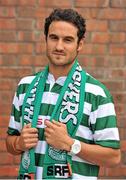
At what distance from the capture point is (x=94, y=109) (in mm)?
2332

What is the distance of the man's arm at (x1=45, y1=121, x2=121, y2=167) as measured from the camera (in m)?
2.26

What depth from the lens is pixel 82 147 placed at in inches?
89.7

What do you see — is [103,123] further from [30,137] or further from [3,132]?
[3,132]

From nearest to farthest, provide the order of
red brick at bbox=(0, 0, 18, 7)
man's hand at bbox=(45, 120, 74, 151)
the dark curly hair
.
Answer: man's hand at bbox=(45, 120, 74, 151) < the dark curly hair < red brick at bbox=(0, 0, 18, 7)

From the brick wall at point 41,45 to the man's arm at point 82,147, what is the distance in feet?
6.38

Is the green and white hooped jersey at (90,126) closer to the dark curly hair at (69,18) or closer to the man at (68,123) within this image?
the man at (68,123)

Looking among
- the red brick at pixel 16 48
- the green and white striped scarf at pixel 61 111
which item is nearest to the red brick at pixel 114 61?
the red brick at pixel 16 48

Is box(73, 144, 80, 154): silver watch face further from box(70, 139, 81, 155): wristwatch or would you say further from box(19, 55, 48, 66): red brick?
box(19, 55, 48, 66): red brick

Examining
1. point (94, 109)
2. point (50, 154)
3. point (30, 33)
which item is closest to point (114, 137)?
point (94, 109)

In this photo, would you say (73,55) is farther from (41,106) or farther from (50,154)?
(50,154)

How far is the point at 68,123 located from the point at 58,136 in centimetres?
10

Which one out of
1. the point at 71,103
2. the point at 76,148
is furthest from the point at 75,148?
the point at 71,103

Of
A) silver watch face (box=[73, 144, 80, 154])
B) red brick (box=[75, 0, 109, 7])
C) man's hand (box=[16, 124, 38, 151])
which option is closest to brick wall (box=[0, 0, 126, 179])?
red brick (box=[75, 0, 109, 7])

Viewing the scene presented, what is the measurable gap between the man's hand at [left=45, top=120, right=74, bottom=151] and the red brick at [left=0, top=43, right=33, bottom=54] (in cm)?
199
